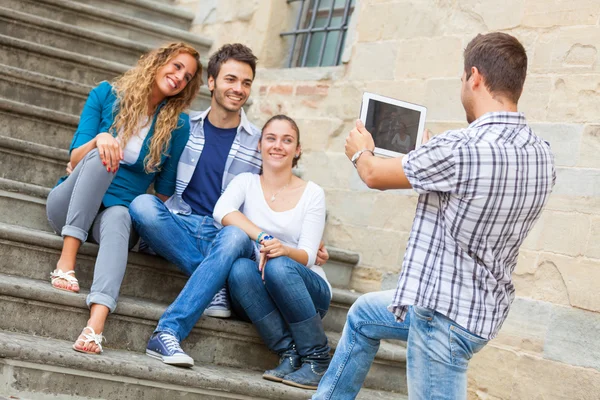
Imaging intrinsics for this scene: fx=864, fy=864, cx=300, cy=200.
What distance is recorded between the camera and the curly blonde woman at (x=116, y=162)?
10.8 feet

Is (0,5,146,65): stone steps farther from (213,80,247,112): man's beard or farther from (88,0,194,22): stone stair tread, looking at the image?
(213,80,247,112): man's beard

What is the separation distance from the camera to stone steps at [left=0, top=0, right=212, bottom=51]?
Result: 17.3ft

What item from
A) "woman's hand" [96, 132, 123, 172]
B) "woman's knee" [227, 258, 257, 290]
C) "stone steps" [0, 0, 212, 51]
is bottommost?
"woman's knee" [227, 258, 257, 290]

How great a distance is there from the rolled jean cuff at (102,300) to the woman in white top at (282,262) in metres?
0.47

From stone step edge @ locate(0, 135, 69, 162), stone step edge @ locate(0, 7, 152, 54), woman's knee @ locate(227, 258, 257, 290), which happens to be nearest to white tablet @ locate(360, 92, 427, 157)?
woman's knee @ locate(227, 258, 257, 290)

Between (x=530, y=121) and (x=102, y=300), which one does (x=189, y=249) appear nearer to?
(x=102, y=300)

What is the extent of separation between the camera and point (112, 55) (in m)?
5.19

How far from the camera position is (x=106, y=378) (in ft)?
9.95

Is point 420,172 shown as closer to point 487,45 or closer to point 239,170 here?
point 487,45

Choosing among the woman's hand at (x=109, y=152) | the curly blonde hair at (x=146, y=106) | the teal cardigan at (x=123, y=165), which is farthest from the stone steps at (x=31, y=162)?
the woman's hand at (x=109, y=152)

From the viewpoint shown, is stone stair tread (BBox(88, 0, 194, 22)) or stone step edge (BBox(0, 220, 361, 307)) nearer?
stone step edge (BBox(0, 220, 361, 307))

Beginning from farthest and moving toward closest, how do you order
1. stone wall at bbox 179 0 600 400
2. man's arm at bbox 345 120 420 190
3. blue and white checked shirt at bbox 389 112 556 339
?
stone wall at bbox 179 0 600 400, man's arm at bbox 345 120 420 190, blue and white checked shirt at bbox 389 112 556 339

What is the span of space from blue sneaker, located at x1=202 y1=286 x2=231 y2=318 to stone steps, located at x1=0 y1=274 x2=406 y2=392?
47 mm

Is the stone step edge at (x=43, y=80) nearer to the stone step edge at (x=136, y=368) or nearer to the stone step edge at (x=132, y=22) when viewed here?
the stone step edge at (x=132, y=22)
